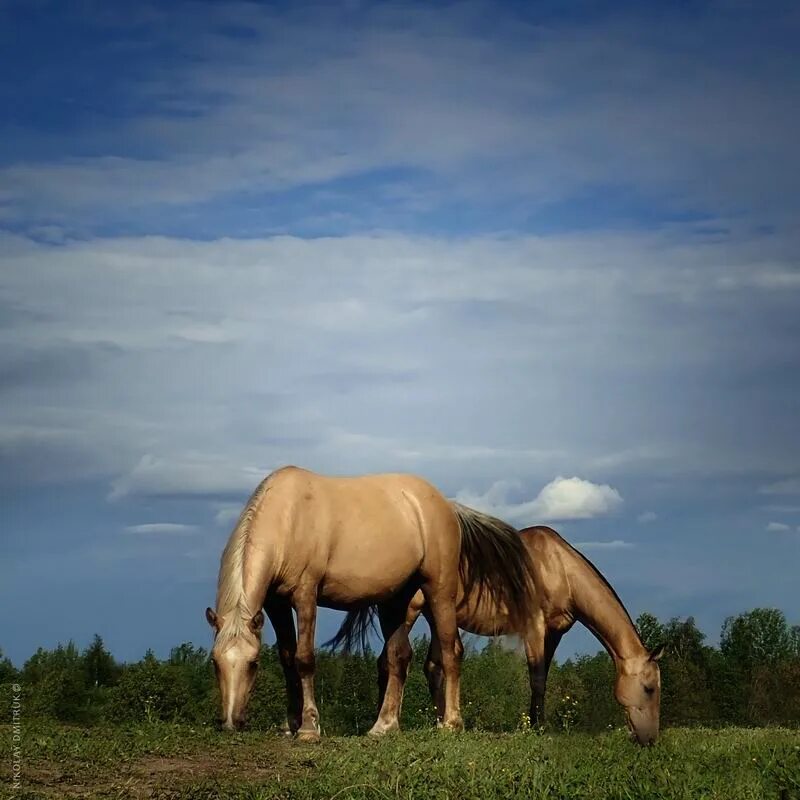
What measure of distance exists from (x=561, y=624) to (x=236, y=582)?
6306mm

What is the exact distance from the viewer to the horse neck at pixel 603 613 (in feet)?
52.1

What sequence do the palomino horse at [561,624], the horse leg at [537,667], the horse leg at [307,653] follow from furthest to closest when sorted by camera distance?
the horse leg at [537,667] < the palomino horse at [561,624] < the horse leg at [307,653]

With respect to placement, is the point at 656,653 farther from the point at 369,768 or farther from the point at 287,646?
the point at 369,768

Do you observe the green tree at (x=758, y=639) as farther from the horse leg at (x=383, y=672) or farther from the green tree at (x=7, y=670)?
the horse leg at (x=383, y=672)

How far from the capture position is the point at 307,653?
12805mm

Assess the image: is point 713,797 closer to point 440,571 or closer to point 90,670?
point 440,571

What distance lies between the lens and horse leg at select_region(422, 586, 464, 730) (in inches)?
575

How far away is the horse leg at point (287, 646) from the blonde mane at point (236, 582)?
0.89m

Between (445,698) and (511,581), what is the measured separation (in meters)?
2.01

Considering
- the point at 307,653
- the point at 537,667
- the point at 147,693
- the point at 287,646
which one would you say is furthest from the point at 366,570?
the point at 147,693

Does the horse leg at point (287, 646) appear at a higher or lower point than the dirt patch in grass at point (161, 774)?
higher

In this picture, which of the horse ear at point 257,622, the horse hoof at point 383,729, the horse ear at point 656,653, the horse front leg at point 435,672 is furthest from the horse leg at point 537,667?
the horse ear at point 257,622

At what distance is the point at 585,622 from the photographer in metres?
16.7

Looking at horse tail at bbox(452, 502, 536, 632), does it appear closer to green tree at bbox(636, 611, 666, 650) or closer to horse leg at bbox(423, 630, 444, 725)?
horse leg at bbox(423, 630, 444, 725)
